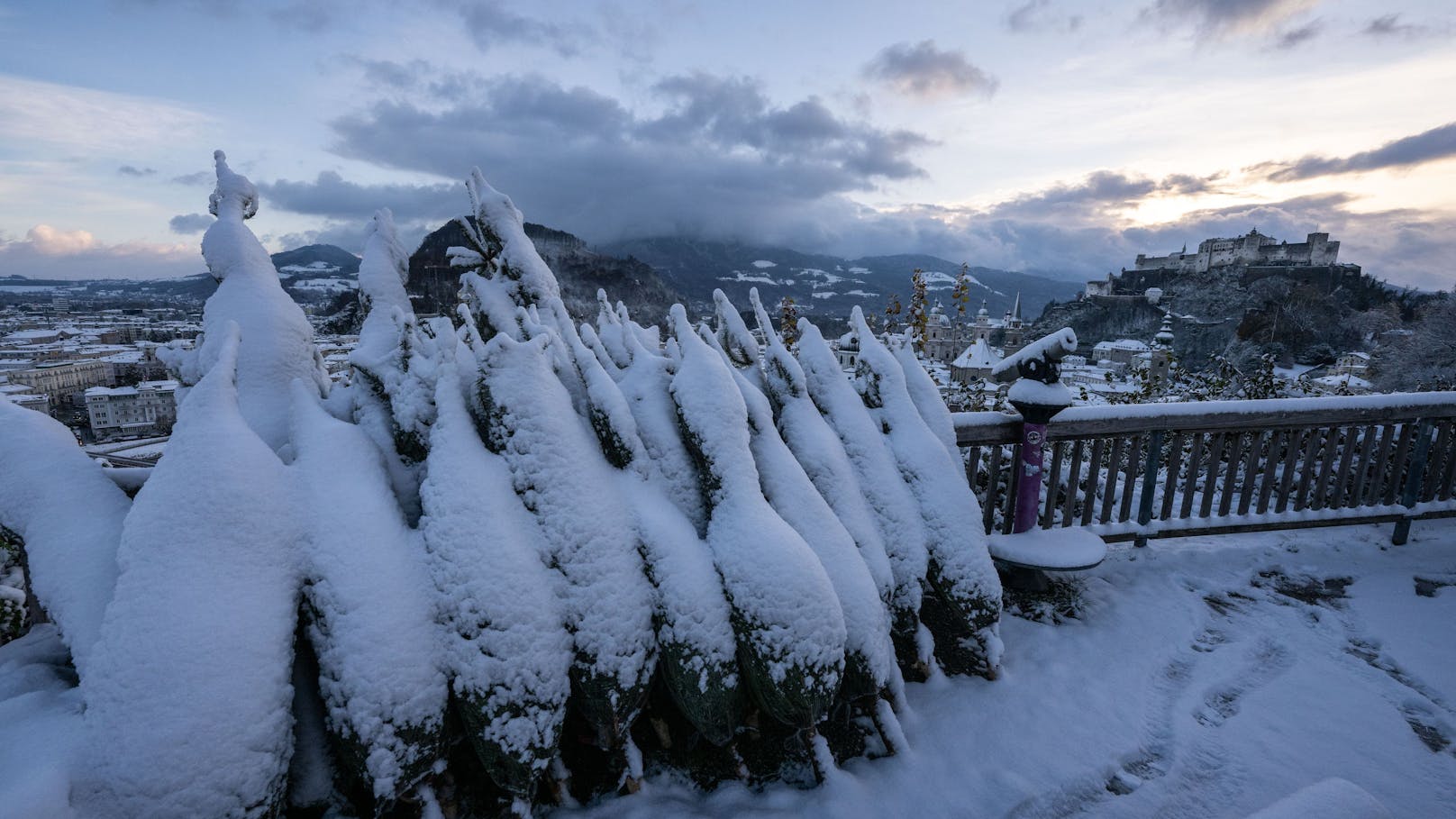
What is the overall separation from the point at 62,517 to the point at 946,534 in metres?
3.71

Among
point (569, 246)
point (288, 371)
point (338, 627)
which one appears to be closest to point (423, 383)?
point (288, 371)

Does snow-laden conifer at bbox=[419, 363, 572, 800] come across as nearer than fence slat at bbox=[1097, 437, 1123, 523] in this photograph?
Yes

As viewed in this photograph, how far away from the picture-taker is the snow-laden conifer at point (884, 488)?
3.00 metres

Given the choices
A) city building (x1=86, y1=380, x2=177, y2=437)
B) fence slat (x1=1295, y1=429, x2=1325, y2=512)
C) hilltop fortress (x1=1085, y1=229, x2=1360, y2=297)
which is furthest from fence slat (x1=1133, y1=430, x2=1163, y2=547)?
hilltop fortress (x1=1085, y1=229, x2=1360, y2=297)

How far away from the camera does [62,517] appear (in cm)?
213

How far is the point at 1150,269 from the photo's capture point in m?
75.2

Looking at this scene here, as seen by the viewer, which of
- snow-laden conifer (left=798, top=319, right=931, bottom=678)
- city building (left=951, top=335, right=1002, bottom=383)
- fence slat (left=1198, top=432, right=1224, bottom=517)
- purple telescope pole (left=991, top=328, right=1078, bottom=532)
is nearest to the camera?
snow-laden conifer (left=798, top=319, right=931, bottom=678)

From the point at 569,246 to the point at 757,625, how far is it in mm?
60058

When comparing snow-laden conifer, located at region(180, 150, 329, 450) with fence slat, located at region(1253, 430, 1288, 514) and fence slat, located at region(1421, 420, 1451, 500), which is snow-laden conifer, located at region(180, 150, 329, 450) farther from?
fence slat, located at region(1421, 420, 1451, 500)


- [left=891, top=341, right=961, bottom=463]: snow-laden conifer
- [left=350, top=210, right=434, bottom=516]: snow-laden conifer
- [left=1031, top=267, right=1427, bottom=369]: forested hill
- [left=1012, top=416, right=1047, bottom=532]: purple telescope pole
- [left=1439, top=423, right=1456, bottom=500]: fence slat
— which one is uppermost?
[left=350, top=210, right=434, bottom=516]: snow-laden conifer

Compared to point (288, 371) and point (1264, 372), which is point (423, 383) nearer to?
point (288, 371)

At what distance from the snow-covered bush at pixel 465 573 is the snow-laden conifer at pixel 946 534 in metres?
0.02

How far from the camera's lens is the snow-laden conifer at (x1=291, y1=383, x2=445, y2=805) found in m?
1.88

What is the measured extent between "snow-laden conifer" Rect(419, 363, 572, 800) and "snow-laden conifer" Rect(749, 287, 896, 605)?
4.70 feet
